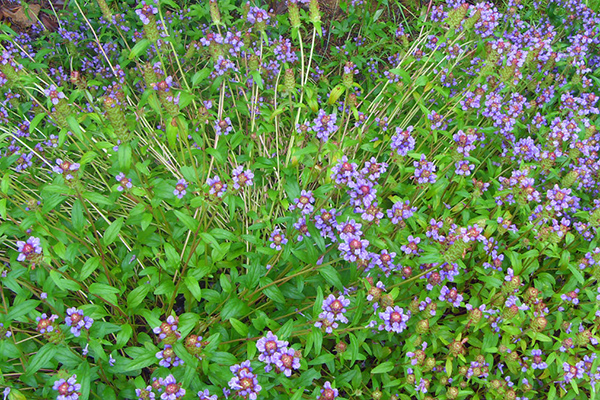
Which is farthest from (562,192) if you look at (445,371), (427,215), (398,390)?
(398,390)

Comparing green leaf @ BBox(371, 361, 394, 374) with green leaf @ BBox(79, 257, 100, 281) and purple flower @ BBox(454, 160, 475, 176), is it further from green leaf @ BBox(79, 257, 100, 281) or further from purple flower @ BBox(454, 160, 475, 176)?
green leaf @ BBox(79, 257, 100, 281)

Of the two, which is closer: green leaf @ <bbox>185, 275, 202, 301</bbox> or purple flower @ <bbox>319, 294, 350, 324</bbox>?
purple flower @ <bbox>319, 294, 350, 324</bbox>

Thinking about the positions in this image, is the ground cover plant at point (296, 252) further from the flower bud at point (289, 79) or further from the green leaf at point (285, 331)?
the green leaf at point (285, 331)

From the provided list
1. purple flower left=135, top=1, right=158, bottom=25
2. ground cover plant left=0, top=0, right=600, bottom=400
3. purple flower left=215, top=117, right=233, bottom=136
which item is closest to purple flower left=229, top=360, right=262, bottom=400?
ground cover plant left=0, top=0, right=600, bottom=400

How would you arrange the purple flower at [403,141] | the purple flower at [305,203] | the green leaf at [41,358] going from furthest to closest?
the purple flower at [403,141], the purple flower at [305,203], the green leaf at [41,358]

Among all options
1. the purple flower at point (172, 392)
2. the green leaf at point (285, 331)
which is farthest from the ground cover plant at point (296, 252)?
the green leaf at point (285, 331)

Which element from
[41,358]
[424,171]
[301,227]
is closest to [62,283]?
[41,358]

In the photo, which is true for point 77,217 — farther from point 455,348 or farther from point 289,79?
point 455,348

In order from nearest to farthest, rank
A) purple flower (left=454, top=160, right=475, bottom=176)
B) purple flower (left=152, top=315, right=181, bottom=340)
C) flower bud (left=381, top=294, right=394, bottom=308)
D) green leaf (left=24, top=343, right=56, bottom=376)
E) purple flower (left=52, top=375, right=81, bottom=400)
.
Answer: purple flower (left=52, top=375, right=81, bottom=400)
purple flower (left=152, top=315, right=181, bottom=340)
green leaf (left=24, top=343, right=56, bottom=376)
flower bud (left=381, top=294, right=394, bottom=308)
purple flower (left=454, top=160, right=475, bottom=176)
